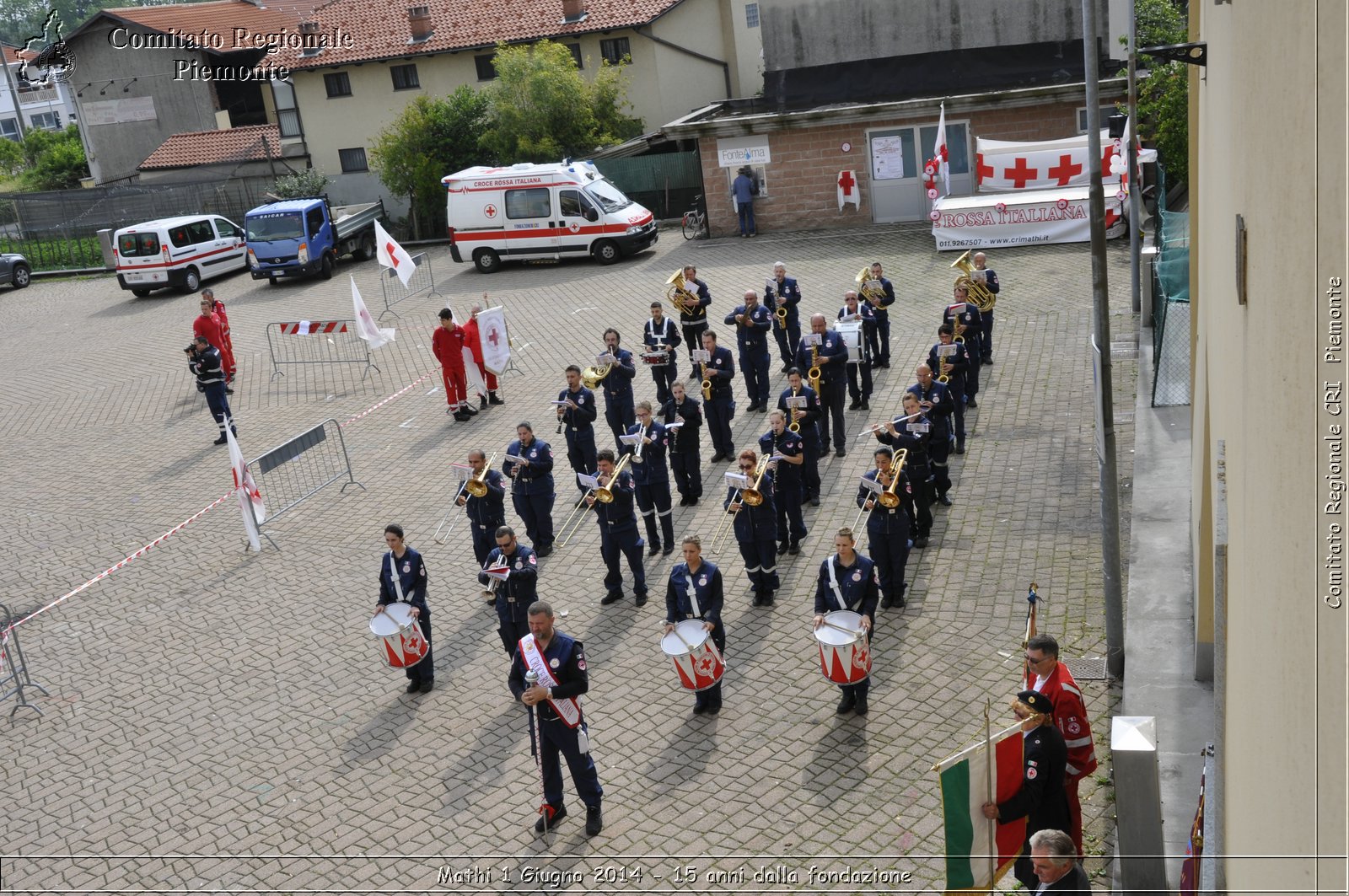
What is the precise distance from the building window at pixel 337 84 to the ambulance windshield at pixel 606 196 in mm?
13941

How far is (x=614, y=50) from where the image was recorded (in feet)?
122

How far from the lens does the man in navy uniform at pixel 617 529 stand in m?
12.2

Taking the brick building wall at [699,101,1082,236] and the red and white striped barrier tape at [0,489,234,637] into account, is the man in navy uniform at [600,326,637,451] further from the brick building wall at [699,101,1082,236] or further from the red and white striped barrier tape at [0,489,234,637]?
the brick building wall at [699,101,1082,236]

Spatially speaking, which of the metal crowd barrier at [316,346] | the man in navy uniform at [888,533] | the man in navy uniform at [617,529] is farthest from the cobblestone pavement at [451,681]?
the metal crowd barrier at [316,346]

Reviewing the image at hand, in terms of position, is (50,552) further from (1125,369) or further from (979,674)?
(1125,369)

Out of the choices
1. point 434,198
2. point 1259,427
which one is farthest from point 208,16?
point 1259,427

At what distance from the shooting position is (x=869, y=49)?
30.1 m

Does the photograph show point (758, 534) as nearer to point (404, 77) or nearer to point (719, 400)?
point (719, 400)

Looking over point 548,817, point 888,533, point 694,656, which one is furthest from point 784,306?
point 548,817

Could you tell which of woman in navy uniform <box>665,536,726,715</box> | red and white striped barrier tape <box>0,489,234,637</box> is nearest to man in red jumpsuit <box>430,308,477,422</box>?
red and white striped barrier tape <box>0,489,234,637</box>

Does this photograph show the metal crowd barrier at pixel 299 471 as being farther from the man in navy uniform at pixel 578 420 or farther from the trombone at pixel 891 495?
the trombone at pixel 891 495

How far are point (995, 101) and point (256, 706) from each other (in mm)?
21059

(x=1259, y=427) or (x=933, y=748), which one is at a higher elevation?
(x=1259, y=427)

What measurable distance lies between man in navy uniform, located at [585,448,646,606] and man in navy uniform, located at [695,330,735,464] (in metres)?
3.29
